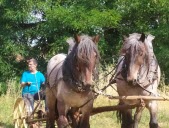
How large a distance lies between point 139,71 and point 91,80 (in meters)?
0.89

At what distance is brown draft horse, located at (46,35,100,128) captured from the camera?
6.50 meters

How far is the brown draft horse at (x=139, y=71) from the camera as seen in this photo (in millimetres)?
6898

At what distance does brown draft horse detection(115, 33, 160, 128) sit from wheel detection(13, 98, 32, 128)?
2.14 m

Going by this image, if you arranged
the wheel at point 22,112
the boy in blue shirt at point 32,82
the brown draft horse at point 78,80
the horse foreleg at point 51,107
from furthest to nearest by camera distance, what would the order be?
the boy in blue shirt at point 32,82
the wheel at point 22,112
the horse foreleg at point 51,107
the brown draft horse at point 78,80

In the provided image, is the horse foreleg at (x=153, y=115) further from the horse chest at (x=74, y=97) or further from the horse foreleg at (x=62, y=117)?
the horse foreleg at (x=62, y=117)

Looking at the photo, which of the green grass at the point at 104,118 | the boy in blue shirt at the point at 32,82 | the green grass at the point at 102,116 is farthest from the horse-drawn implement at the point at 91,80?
the green grass at the point at 104,118

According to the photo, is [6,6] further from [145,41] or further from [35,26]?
[145,41]

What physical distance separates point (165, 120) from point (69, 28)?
671 centimetres

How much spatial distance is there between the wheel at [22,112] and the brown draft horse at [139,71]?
7.03 feet

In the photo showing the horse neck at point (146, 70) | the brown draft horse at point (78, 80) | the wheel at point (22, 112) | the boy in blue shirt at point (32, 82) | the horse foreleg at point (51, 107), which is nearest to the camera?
the brown draft horse at point (78, 80)

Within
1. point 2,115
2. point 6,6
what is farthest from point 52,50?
point 2,115

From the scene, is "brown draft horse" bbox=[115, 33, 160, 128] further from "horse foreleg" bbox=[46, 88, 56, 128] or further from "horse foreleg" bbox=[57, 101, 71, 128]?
"horse foreleg" bbox=[46, 88, 56, 128]

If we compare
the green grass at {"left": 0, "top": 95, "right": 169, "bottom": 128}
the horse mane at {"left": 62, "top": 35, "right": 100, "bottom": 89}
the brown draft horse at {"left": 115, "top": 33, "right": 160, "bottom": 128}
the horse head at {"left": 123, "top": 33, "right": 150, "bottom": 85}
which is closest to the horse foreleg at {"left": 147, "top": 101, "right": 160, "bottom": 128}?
the brown draft horse at {"left": 115, "top": 33, "right": 160, "bottom": 128}

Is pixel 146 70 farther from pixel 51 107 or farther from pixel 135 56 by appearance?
pixel 51 107
